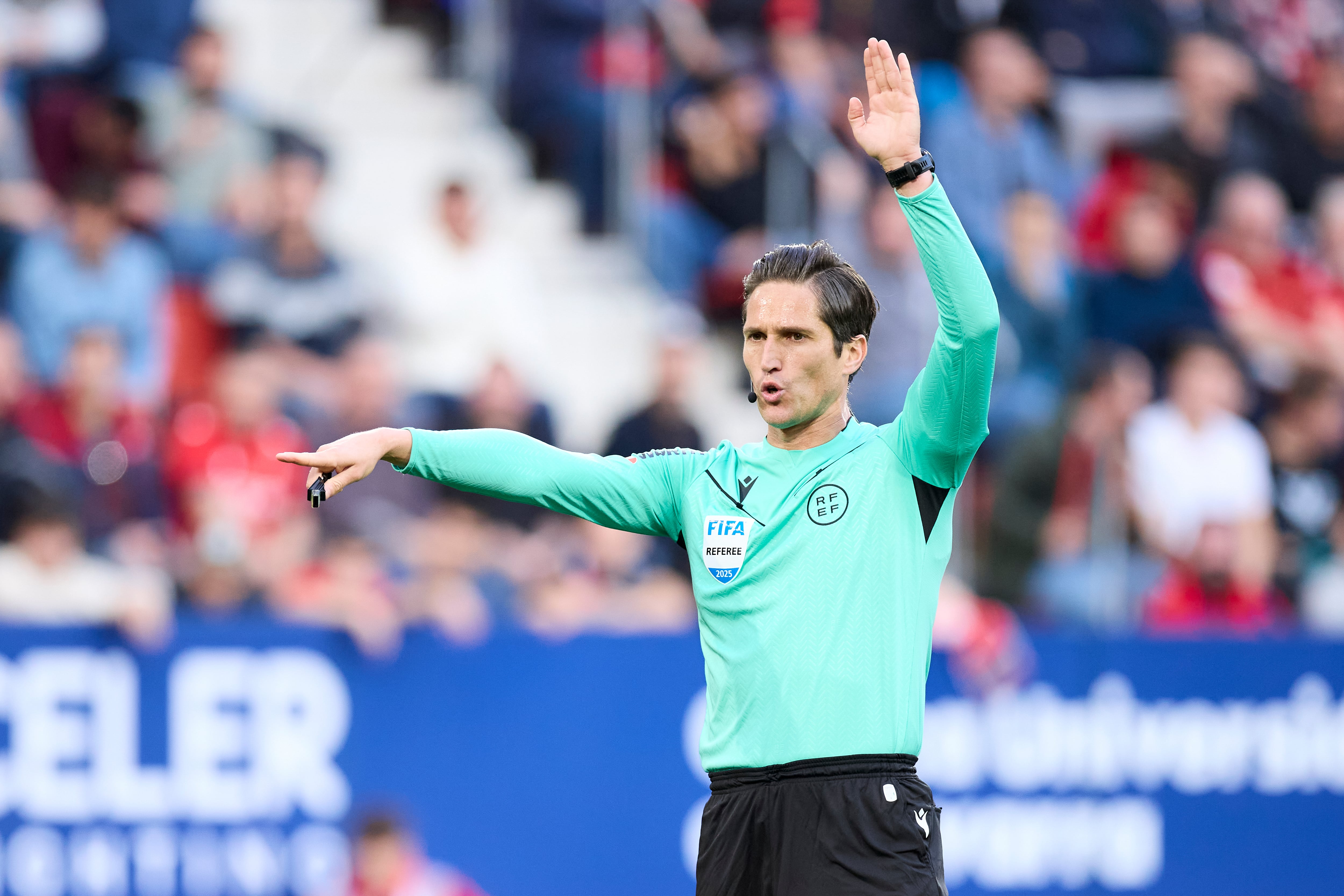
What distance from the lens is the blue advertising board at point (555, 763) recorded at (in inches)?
320

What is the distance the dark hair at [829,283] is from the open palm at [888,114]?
29cm

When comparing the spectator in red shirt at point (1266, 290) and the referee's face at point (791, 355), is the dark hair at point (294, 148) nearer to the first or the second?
the spectator in red shirt at point (1266, 290)

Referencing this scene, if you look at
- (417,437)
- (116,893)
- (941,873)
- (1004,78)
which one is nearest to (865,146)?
(417,437)

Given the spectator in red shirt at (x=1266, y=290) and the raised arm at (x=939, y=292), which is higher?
the spectator in red shirt at (x=1266, y=290)

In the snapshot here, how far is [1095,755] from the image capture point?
9180 millimetres

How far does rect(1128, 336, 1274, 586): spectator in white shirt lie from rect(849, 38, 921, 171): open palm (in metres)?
5.77

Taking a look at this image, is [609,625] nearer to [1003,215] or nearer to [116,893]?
[116,893]

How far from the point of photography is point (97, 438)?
8891mm

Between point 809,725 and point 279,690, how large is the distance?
15.0 feet

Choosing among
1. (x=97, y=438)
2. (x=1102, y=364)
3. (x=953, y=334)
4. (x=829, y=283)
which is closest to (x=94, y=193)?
(x=97, y=438)

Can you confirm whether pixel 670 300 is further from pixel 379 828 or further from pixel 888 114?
pixel 888 114

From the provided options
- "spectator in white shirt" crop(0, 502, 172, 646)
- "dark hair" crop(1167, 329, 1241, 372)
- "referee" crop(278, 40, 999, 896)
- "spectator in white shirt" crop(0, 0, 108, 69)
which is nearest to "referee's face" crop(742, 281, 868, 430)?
"referee" crop(278, 40, 999, 896)

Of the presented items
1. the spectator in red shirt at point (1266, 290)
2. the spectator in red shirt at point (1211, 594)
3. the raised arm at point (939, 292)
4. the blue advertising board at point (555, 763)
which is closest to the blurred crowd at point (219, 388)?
the blue advertising board at point (555, 763)

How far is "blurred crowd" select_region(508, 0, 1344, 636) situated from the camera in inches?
380
